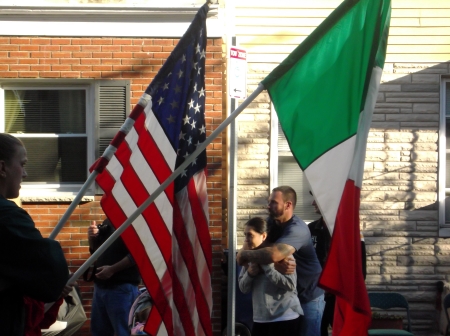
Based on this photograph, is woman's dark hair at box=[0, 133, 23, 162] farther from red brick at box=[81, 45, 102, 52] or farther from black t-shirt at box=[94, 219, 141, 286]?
red brick at box=[81, 45, 102, 52]

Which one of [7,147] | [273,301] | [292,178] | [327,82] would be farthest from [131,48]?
[7,147]

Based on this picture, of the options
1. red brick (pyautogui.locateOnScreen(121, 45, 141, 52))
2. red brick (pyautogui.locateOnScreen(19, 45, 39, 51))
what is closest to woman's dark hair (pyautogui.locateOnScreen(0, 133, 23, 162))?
red brick (pyautogui.locateOnScreen(121, 45, 141, 52))

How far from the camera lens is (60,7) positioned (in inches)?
333

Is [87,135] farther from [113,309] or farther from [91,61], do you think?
[113,309]

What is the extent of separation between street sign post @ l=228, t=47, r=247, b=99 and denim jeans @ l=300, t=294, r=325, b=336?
6.16ft

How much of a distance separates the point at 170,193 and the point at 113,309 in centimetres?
225

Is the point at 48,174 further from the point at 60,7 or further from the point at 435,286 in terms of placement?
the point at 435,286

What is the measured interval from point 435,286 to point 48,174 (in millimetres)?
5128

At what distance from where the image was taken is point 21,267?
2.87 m

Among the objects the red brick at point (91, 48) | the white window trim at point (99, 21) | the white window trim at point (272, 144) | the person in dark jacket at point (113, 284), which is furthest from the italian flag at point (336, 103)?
Answer: the white window trim at point (272, 144)

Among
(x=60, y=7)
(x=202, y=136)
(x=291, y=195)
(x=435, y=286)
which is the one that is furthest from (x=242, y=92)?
(x=435, y=286)

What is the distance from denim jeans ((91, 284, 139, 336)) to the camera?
643cm

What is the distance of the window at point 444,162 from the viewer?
371 inches

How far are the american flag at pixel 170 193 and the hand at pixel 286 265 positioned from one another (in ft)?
4.11
